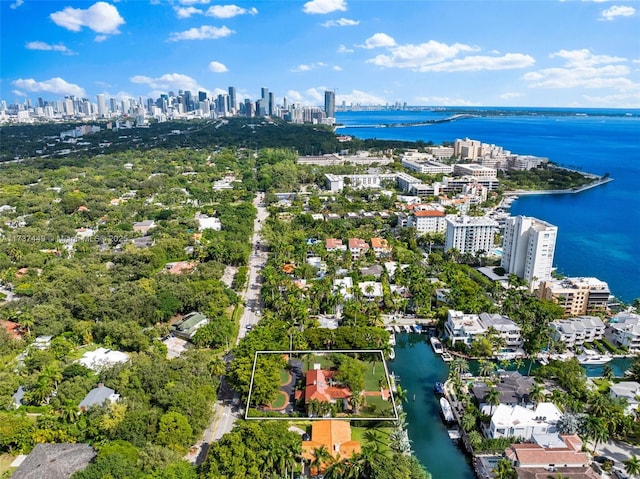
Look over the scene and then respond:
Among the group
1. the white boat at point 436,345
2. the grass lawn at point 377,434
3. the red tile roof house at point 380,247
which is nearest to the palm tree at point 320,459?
the grass lawn at point 377,434

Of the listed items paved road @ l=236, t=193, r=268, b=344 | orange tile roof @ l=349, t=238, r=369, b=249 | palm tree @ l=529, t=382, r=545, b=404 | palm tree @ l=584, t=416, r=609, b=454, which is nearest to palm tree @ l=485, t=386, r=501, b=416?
palm tree @ l=529, t=382, r=545, b=404

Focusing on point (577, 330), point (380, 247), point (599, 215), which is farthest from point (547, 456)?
point (599, 215)

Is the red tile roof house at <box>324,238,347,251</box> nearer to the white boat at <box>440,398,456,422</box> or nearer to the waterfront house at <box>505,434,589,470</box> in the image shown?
the white boat at <box>440,398,456,422</box>

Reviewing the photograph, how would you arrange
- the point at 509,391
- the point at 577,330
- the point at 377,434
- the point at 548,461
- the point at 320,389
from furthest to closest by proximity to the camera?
the point at 577,330 → the point at 509,391 → the point at 320,389 → the point at 377,434 → the point at 548,461

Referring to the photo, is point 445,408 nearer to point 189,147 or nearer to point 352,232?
point 352,232

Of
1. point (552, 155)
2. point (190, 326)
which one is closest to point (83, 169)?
point (190, 326)

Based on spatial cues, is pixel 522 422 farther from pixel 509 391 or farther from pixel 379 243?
pixel 379 243
